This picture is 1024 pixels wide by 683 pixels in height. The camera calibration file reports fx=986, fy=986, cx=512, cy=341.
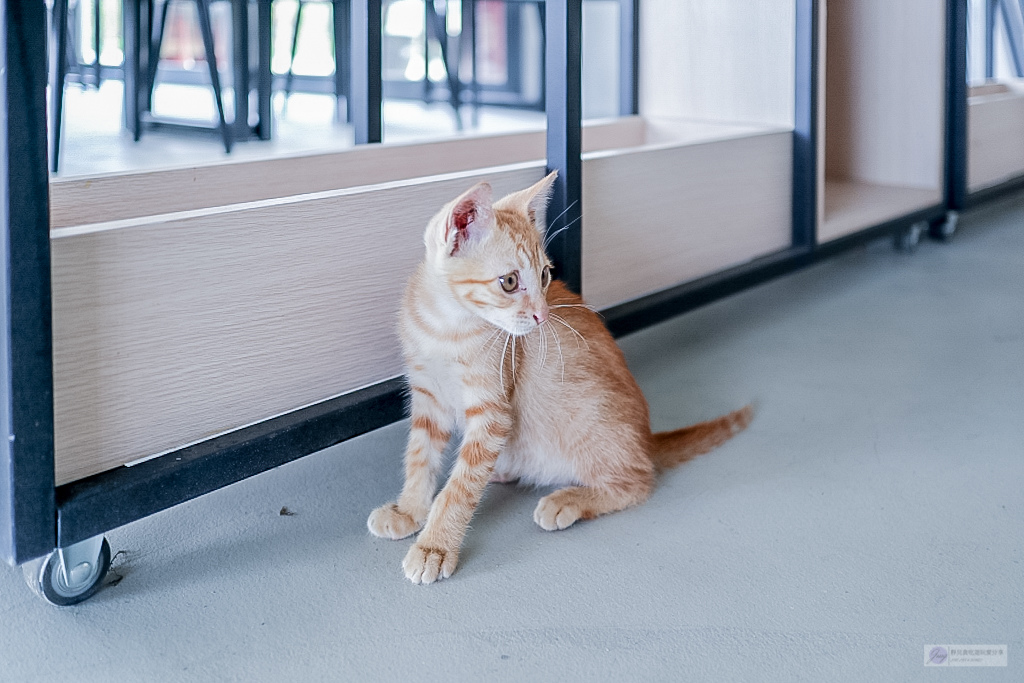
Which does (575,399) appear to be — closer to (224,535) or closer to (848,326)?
(224,535)

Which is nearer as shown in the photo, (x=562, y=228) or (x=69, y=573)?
(x=69, y=573)

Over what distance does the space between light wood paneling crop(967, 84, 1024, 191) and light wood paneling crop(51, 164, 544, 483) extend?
86.5 inches

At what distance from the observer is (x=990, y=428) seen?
1637 mm

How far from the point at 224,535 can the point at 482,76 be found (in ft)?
15.1

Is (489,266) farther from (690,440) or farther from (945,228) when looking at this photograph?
(945,228)

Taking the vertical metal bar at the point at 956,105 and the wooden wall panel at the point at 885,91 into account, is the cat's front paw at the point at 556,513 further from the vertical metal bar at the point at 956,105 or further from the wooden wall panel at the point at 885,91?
the vertical metal bar at the point at 956,105

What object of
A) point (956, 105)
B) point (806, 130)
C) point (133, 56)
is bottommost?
point (806, 130)

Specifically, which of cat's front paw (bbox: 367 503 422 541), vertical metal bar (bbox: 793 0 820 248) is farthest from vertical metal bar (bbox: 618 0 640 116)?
cat's front paw (bbox: 367 503 422 541)

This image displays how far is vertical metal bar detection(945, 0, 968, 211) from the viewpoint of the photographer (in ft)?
9.07

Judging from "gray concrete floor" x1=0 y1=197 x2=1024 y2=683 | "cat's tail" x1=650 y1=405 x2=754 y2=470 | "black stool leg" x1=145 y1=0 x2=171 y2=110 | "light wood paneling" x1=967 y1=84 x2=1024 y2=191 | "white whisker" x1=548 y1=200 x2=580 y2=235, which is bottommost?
"gray concrete floor" x1=0 y1=197 x2=1024 y2=683

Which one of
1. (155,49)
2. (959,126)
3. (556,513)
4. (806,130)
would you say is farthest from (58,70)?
(959,126)

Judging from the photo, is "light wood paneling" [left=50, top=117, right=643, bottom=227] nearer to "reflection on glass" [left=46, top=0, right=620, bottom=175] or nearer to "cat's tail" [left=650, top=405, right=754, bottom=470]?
"cat's tail" [left=650, top=405, right=754, bottom=470]

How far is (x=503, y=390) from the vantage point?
131cm

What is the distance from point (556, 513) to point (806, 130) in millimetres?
1331
